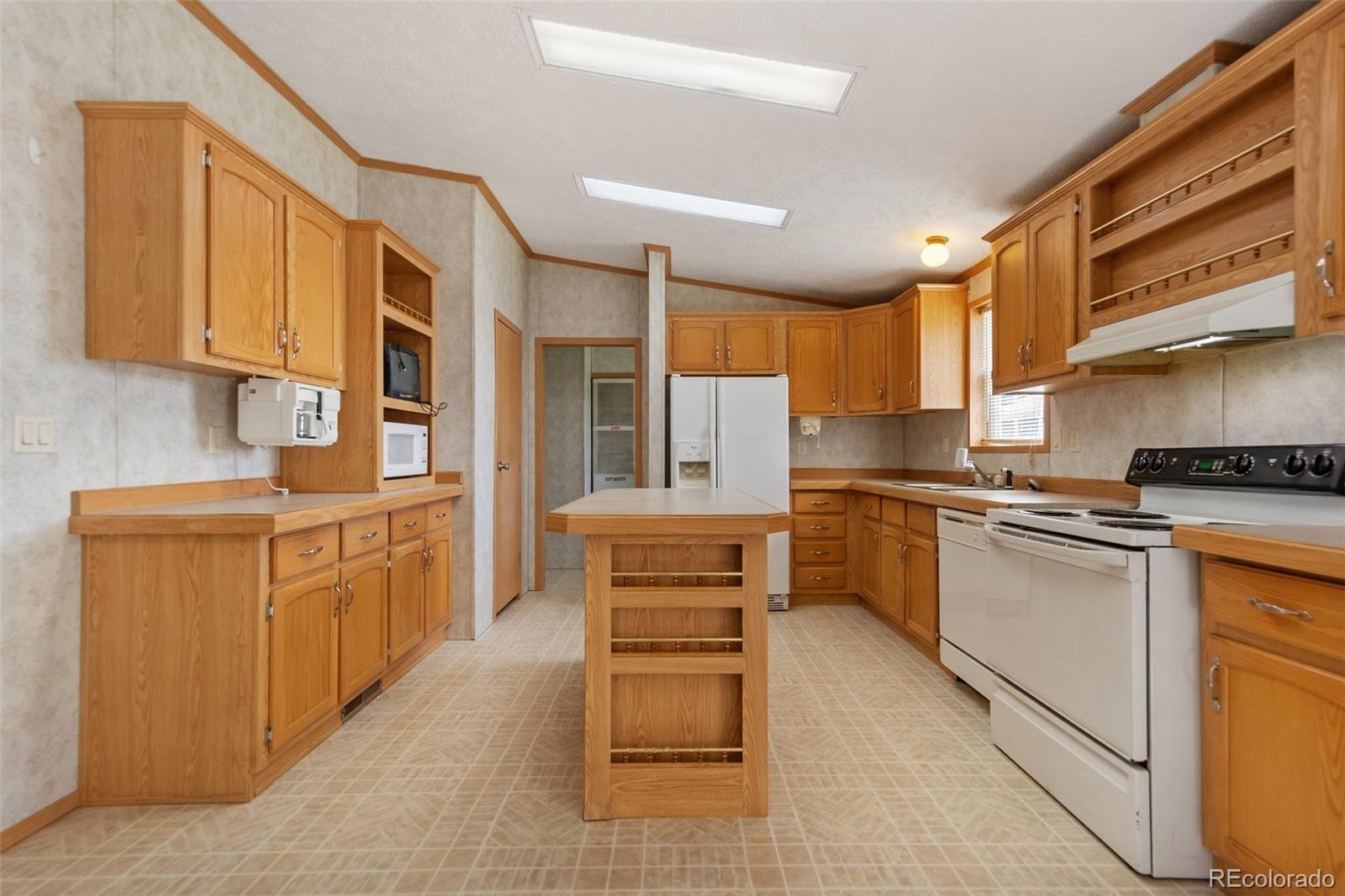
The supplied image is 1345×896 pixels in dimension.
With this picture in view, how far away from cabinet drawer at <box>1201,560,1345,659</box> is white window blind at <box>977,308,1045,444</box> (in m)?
1.94

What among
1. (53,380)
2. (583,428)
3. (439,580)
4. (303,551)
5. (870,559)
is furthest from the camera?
(583,428)

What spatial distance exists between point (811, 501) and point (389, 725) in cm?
315

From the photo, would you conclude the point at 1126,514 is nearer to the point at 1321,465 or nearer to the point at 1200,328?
the point at 1321,465

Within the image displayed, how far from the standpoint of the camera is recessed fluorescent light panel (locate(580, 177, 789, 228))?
378 cm

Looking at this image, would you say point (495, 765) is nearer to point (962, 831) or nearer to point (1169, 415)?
point (962, 831)

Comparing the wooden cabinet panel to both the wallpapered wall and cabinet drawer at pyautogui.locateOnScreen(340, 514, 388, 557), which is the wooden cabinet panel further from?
the wallpapered wall

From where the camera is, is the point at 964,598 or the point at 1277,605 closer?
the point at 1277,605

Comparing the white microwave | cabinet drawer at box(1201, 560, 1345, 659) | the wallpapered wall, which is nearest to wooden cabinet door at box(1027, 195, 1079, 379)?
cabinet drawer at box(1201, 560, 1345, 659)

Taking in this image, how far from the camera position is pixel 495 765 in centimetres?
218

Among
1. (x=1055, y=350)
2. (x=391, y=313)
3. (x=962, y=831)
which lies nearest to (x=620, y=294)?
(x=391, y=313)

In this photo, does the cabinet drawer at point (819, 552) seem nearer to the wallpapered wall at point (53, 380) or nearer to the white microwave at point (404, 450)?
the white microwave at point (404, 450)

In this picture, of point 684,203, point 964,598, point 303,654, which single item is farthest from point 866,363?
point 303,654

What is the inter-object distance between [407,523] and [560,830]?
5.82 ft

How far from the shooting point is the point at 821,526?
460cm
